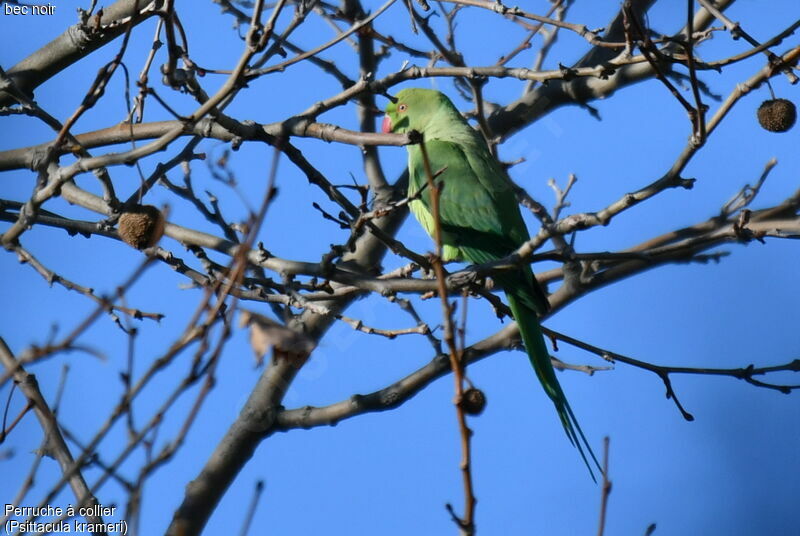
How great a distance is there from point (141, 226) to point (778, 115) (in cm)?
168

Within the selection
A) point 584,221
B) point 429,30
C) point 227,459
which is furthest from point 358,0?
point 584,221

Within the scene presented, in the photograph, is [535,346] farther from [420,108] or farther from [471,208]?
[420,108]

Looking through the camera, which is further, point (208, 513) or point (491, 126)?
point (491, 126)

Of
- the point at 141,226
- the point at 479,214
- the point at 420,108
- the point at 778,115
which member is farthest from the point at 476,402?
the point at 420,108

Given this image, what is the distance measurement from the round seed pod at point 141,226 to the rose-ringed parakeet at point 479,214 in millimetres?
1287

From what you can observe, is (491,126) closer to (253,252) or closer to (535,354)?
(535,354)

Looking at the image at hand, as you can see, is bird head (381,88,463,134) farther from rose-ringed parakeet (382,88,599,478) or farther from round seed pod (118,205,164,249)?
round seed pod (118,205,164,249)

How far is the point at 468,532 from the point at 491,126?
2.64 metres

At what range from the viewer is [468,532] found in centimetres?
132

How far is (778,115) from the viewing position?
235 centimetres

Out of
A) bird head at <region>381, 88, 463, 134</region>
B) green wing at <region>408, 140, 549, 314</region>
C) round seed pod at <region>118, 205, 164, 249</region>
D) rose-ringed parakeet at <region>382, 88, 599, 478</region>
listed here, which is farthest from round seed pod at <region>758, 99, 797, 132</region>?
bird head at <region>381, 88, 463, 134</region>

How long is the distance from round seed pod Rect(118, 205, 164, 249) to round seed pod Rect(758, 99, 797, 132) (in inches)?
63.2

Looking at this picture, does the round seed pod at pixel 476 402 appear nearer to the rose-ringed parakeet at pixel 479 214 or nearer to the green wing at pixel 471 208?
the rose-ringed parakeet at pixel 479 214

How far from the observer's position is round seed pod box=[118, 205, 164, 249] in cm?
205
